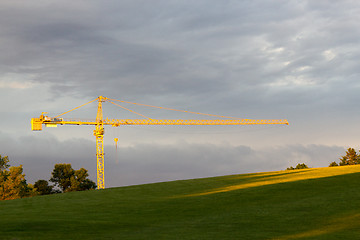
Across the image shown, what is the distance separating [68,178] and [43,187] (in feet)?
21.1

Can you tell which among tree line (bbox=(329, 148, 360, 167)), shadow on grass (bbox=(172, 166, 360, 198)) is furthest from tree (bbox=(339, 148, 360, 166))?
shadow on grass (bbox=(172, 166, 360, 198))

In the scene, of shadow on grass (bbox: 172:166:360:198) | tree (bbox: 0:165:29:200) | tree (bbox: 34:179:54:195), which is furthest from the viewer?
tree (bbox: 34:179:54:195)

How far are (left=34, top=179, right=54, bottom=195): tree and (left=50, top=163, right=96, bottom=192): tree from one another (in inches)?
85.3

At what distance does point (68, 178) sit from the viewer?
100000 mm

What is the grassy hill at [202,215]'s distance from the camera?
22.2 metres

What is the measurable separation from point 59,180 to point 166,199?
68569mm

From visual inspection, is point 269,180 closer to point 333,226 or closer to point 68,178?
point 333,226

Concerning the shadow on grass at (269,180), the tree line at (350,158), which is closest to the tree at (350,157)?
the tree line at (350,158)

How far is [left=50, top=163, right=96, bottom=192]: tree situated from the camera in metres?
99.1

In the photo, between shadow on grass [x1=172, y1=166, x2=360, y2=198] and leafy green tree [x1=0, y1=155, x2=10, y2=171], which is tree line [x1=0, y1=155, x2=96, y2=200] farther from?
shadow on grass [x1=172, y1=166, x2=360, y2=198]

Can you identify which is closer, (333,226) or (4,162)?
(333,226)

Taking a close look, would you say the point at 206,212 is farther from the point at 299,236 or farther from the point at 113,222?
the point at 299,236

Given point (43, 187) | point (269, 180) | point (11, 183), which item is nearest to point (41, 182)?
point (43, 187)

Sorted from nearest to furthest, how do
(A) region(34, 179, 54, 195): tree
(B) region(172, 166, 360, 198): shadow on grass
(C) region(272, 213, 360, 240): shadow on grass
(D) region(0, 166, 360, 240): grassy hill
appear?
(C) region(272, 213, 360, 240): shadow on grass
(D) region(0, 166, 360, 240): grassy hill
(B) region(172, 166, 360, 198): shadow on grass
(A) region(34, 179, 54, 195): tree
